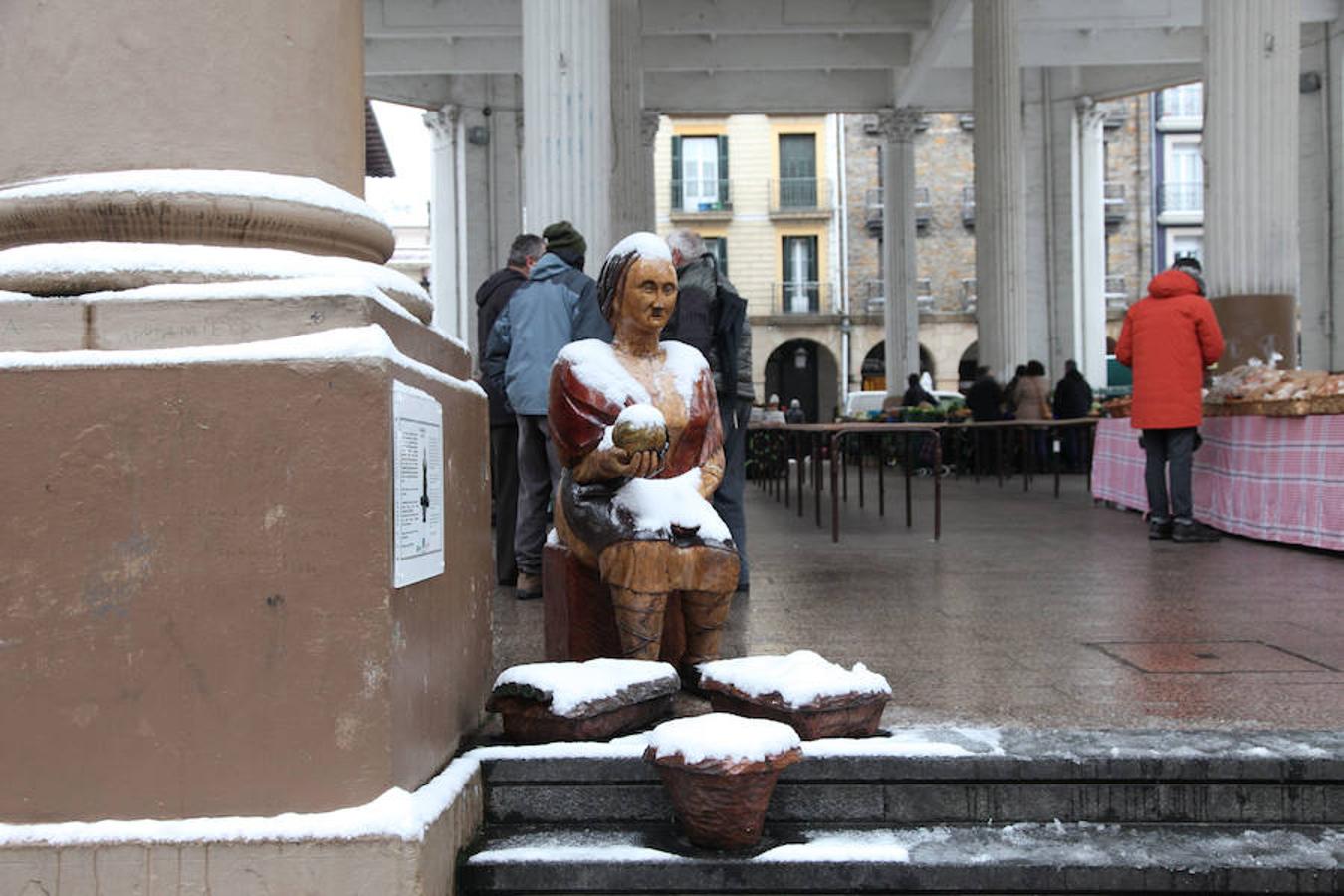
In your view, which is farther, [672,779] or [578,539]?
[578,539]

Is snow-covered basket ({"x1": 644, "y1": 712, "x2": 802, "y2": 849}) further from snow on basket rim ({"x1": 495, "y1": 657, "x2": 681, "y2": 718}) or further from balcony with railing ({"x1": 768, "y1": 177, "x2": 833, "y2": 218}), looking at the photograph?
balcony with railing ({"x1": 768, "y1": 177, "x2": 833, "y2": 218})

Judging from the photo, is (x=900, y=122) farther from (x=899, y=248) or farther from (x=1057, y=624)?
(x=1057, y=624)

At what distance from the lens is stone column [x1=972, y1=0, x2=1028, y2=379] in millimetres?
18391

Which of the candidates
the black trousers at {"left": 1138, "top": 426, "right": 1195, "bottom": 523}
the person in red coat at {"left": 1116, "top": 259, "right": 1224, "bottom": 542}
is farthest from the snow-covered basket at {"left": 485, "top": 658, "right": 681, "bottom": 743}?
the black trousers at {"left": 1138, "top": 426, "right": 1195, "bottom": 523}

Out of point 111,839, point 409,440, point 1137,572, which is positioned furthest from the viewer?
point 1137,572

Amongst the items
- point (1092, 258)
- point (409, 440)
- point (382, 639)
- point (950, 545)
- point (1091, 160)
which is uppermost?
point (1091, 160)

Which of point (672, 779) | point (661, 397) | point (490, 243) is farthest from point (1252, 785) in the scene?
point (490, 243)

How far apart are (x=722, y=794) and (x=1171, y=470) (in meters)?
7.07

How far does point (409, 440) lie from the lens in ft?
8.83

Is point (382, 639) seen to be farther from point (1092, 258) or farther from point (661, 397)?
point (1092, 258)

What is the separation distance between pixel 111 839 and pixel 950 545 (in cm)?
683

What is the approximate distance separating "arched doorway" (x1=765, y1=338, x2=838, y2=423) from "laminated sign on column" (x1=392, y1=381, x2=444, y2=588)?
41748mm

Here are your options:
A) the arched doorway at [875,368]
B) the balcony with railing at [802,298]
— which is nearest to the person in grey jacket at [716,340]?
the arched doorway at [875,368]

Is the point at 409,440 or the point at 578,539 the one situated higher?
the point at 409,440
